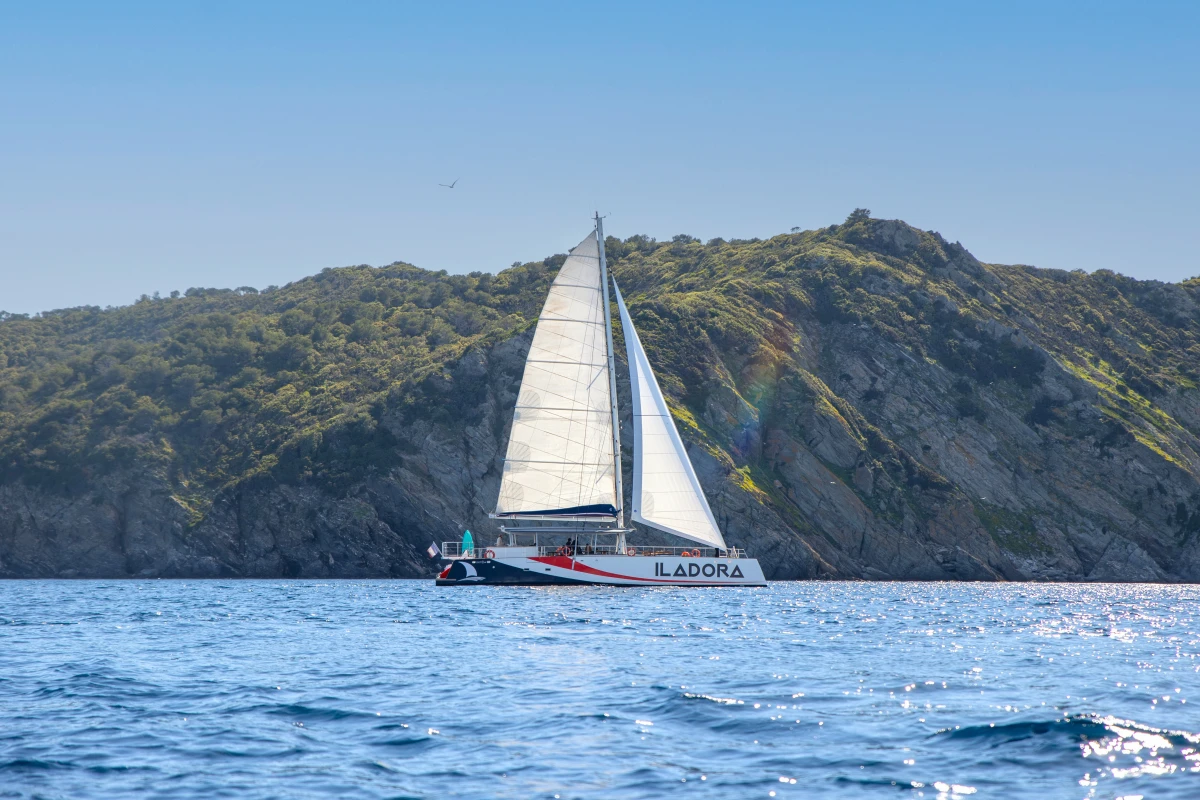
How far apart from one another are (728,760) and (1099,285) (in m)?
124

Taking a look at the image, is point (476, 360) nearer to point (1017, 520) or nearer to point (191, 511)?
point (191, 511)

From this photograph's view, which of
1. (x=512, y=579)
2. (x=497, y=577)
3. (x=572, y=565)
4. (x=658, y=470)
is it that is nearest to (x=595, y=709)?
(x=658, y=470)

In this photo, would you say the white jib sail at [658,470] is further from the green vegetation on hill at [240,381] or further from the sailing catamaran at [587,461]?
the green vegetation on hill at [240,381]

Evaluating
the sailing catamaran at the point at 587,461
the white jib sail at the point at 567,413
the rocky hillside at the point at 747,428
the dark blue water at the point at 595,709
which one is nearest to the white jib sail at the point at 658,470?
the sailing catamaran at the point at 587,461

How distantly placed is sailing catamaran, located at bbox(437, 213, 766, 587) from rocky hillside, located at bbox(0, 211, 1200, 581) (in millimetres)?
24900

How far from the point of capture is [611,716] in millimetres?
16906

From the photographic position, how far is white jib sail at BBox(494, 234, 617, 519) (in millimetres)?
55844

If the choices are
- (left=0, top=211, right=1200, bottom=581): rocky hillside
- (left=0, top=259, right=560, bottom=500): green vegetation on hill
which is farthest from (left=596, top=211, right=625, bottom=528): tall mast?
(left=0, top=259, right=560, bottom=500): green vegetation on hill

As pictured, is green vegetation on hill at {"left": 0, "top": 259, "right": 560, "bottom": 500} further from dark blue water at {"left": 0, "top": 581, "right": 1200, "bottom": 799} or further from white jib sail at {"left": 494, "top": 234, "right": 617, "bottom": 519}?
dark blue water at {"left": 0, "top": 581, "right": 1200, "bottom": 799}

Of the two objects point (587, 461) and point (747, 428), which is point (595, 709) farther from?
point (747, 428)

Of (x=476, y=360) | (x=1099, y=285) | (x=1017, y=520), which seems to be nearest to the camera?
(x=1017, y=520)

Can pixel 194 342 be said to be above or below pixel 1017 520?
above

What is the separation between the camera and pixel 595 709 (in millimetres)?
17547

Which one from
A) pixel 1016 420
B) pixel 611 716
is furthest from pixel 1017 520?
pixel 611 716
